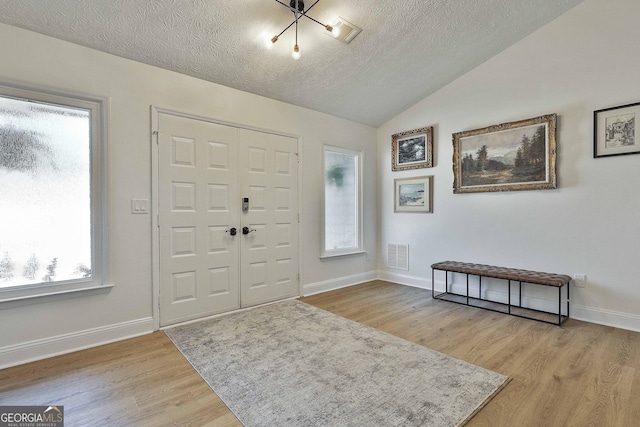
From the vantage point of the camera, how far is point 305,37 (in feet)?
9.96

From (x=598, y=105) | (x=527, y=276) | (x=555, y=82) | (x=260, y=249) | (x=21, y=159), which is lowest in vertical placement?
(x=527, y=276)

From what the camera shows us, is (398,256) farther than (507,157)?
Yes

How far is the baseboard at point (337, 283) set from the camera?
4.19m

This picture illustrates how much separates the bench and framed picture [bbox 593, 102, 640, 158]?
1323mm

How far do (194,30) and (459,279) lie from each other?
13.4ft

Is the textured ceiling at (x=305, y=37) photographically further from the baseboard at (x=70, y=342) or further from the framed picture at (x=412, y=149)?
the baseboard at (x=70, y=342)

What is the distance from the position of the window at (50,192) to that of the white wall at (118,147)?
114 millimetres

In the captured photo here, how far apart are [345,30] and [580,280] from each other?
137 inches

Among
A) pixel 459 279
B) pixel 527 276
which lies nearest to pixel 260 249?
pixel 459 279

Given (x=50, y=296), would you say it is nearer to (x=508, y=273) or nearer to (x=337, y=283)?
(x=337, y=283)

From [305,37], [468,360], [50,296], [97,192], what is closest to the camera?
[468,360]

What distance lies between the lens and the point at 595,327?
300 centimetres

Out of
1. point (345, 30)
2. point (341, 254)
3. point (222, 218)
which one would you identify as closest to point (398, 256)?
point (341, 254)

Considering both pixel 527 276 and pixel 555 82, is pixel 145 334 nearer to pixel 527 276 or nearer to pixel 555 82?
pixel 527 276
